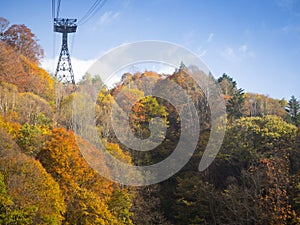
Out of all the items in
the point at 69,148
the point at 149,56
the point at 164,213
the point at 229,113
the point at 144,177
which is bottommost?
the point at 164,213

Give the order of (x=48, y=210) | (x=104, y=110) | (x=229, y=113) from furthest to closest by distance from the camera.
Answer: (x=229, y=113), (x=104, y=110), (x=48, y=210)

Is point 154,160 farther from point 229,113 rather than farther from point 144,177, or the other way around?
point 229,113

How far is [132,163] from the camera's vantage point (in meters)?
26.9

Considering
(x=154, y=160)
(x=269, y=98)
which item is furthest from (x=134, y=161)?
(x=269, y=98)

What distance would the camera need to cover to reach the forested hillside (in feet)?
55.7

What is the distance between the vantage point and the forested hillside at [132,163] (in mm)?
16969

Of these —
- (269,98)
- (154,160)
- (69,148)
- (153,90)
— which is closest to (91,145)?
(69,148)

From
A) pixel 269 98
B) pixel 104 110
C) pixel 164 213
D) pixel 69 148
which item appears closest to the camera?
pixel 69 148

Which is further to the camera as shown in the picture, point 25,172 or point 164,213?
point 164,213

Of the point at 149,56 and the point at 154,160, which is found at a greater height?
the point at 149,56

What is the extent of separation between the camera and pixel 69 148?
69.3ft

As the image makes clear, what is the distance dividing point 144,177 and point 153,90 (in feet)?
33.0

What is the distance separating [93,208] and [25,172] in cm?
421

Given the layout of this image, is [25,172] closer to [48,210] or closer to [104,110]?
[48,210]
